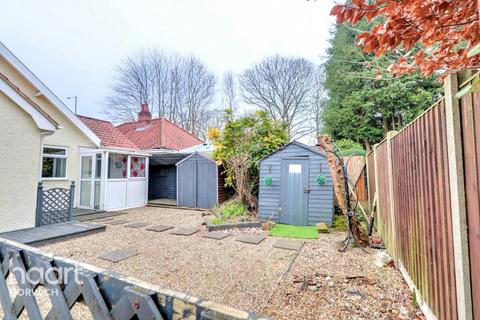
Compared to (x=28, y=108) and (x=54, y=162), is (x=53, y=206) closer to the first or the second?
(x=28, y=108)

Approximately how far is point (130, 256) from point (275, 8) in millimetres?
4653

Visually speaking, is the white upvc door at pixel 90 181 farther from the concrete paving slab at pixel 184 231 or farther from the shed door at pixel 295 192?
the shed door at pixel 295 192

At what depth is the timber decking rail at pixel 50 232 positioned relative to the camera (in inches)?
182

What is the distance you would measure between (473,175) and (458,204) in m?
0.22

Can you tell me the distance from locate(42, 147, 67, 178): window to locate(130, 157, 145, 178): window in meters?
2.28

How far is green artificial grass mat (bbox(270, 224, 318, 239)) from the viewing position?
5.30 meters

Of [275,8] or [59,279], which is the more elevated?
[275,8]

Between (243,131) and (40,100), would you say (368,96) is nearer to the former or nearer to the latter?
(243,131)

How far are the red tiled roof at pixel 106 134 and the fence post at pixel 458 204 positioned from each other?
10206 millimetres

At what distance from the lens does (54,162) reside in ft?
26.4

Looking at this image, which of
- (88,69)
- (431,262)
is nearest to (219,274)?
(431,262)

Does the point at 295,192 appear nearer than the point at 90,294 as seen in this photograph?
No

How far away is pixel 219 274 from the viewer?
10.9 feet

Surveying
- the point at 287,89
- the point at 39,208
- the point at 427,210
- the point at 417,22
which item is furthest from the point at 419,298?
the point at 287,89
